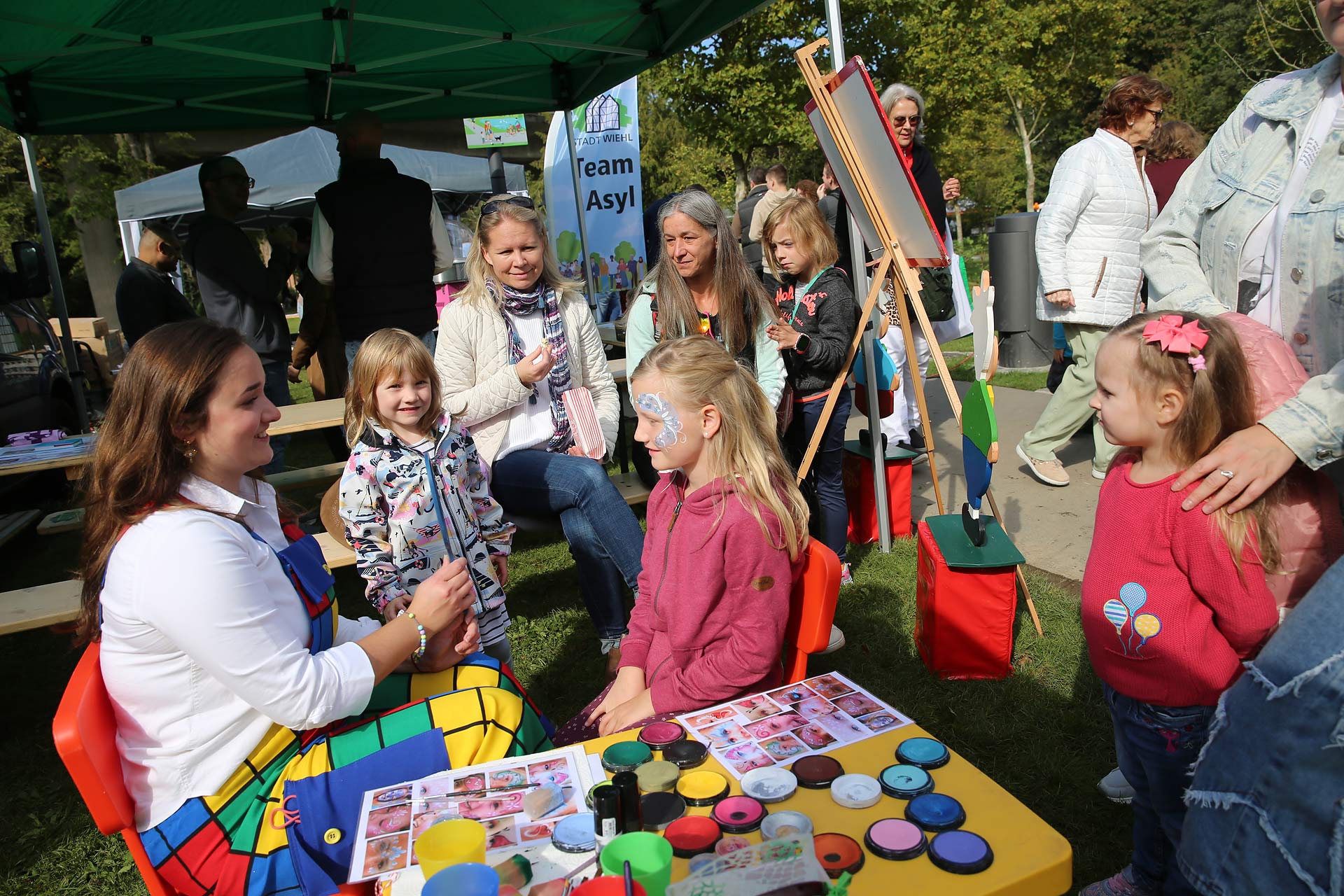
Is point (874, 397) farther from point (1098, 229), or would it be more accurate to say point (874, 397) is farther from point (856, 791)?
point (856, 791)

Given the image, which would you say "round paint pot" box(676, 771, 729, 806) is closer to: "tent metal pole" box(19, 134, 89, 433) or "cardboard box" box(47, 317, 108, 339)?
"tent metal pole" box(19, 134, 89, 433)

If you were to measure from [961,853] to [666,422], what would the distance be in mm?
1271

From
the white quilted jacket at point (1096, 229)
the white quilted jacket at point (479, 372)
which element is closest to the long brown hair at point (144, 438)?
the white quilted jacket at point (479, 372)

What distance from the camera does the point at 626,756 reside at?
1.47m

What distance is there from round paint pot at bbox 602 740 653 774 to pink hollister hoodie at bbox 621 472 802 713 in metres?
0.54

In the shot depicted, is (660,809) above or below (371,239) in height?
below

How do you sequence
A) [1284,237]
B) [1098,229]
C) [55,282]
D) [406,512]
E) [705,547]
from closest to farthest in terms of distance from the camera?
[1284,237] → [705,547] → [406,512] → [1098,229] → [55,282]

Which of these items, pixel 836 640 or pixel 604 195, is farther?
pixel 604 195

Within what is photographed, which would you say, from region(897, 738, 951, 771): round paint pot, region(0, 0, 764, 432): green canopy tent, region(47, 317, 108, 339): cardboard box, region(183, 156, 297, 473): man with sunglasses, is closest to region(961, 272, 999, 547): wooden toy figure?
region(897, 738, 951, 771): round paint pot

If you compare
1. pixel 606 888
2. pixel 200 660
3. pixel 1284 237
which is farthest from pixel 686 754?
pixel 1284 237

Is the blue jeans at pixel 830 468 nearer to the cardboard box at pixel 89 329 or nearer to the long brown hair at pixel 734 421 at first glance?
the long brown hair at pixel 734 421

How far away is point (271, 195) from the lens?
12.0 metres

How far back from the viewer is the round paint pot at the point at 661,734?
151cm

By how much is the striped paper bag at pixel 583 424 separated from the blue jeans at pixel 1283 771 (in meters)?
2.61
